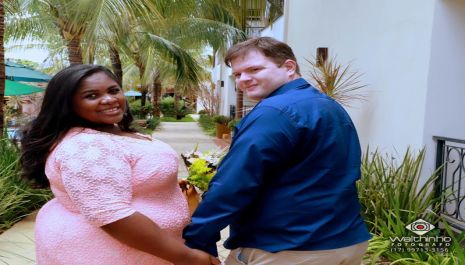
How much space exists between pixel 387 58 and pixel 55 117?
16.0ft

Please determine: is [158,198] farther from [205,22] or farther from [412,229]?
[205,22]

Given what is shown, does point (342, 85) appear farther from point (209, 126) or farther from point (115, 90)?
point (209, 126)

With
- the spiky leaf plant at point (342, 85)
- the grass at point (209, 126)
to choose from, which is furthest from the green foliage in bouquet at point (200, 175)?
the grass at point (209, 126)

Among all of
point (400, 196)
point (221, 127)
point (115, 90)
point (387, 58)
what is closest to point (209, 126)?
point (221, 127)

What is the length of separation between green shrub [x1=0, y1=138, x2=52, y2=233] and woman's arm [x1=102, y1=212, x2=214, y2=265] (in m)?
3.90

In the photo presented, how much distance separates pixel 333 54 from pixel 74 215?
6648mm

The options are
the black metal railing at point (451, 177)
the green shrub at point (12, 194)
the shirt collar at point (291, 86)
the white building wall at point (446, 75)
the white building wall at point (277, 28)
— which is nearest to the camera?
the shirt collar at point (291, 86)

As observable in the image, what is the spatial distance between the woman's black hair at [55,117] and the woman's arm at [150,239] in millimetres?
406

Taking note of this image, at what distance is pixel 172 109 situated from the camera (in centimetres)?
3688

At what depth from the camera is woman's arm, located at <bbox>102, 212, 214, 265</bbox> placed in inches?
56.5

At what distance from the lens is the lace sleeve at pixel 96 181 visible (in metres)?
1.40

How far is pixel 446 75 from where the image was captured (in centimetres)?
479

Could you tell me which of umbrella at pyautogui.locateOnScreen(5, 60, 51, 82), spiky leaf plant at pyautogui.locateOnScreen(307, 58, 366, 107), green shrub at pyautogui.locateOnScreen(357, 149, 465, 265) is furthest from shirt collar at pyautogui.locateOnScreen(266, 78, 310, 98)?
umbrella at pyautogui.locateOnScreen(5, 60, 51, 82)

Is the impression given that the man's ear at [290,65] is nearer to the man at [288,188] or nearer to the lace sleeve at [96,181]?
the man at [288,188]
